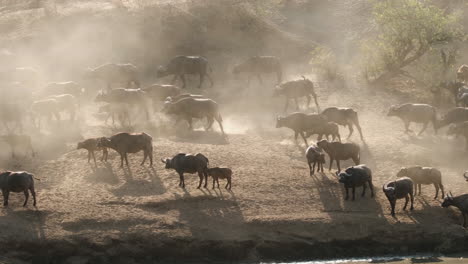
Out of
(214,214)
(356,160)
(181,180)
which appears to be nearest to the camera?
(214,214)

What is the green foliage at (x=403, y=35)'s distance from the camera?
130 feet

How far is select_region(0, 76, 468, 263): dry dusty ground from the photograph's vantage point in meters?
23.3

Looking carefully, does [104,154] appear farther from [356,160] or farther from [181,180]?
[356,160]

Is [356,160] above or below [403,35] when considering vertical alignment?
below

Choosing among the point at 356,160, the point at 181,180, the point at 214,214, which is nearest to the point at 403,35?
the point at 356,160

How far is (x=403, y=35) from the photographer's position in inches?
1582

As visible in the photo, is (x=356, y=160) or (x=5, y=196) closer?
(x=5, y=196)

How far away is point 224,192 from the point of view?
26.2m

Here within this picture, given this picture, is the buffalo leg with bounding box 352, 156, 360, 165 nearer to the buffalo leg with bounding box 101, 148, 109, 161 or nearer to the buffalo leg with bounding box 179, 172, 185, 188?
the buffalo leg with bounding box 179, 172, 185, 188

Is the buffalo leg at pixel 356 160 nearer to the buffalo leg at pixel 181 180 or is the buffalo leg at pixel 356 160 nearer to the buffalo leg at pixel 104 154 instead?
the buffalo leg at pixel 181 180

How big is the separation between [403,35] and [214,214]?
1972 cm

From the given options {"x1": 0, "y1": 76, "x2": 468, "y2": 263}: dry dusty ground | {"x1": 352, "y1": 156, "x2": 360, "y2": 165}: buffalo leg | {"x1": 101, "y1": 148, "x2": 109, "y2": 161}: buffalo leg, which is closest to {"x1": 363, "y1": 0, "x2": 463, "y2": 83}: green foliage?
{"x1": 0, "y1": 76, "x2": 468, "y2": 263}: dry dusty ground

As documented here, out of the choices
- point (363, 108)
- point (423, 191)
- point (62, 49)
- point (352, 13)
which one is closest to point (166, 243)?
point (423, 191)

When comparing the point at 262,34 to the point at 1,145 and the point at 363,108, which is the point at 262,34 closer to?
the point at 363,108
